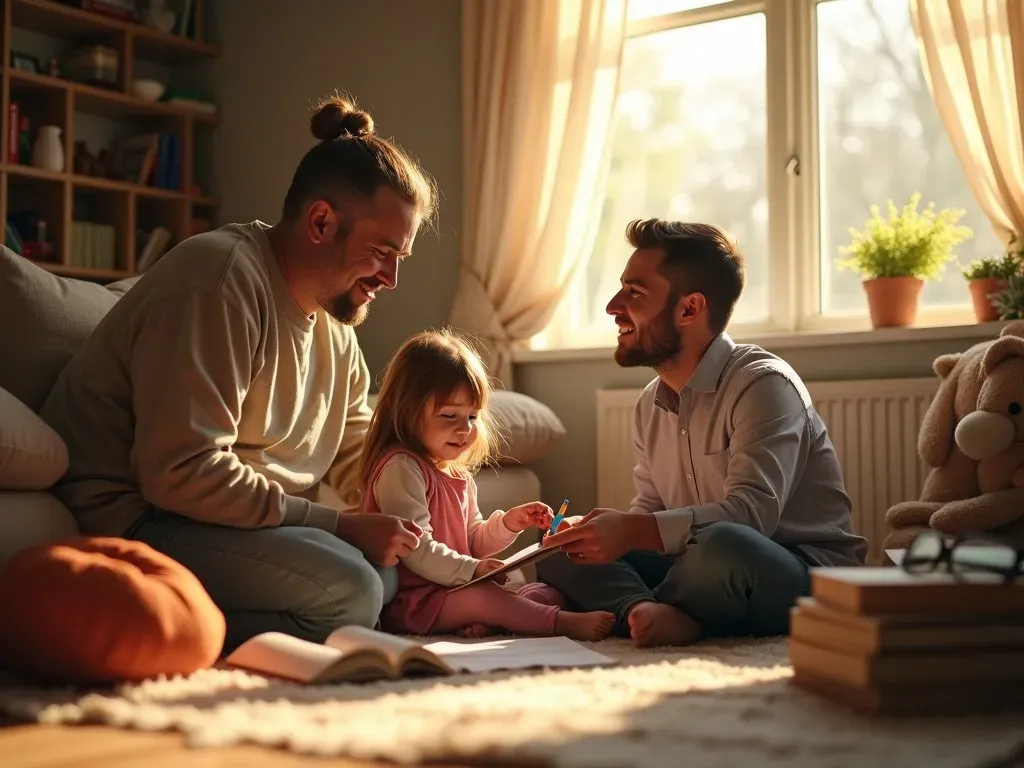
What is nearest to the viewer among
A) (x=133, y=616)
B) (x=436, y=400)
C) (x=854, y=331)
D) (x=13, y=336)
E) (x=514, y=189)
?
(x=133, y=616)

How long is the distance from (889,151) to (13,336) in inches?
97.6

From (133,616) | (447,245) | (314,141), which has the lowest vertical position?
(133,616)

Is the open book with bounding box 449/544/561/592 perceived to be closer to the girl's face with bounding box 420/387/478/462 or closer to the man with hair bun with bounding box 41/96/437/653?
the man with hair bun with bounding box 41/96/437/653

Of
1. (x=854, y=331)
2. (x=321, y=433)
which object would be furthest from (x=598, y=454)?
(x=321, y=433)

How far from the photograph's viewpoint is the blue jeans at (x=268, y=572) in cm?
189

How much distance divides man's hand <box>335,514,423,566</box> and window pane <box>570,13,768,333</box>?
1884 millimetres

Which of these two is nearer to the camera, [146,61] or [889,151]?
[889,151]

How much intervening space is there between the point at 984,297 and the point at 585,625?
1586 mm

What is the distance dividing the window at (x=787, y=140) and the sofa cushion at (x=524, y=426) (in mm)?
577

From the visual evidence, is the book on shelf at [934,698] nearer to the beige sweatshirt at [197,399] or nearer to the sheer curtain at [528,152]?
the beige sweatshirt at [197,399]

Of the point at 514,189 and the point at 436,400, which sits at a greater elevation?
the point at 514,189

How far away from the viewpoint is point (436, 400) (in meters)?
2.31

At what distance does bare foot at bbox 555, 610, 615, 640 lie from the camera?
2.08 metres

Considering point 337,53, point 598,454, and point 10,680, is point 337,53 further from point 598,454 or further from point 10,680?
point 10,680
